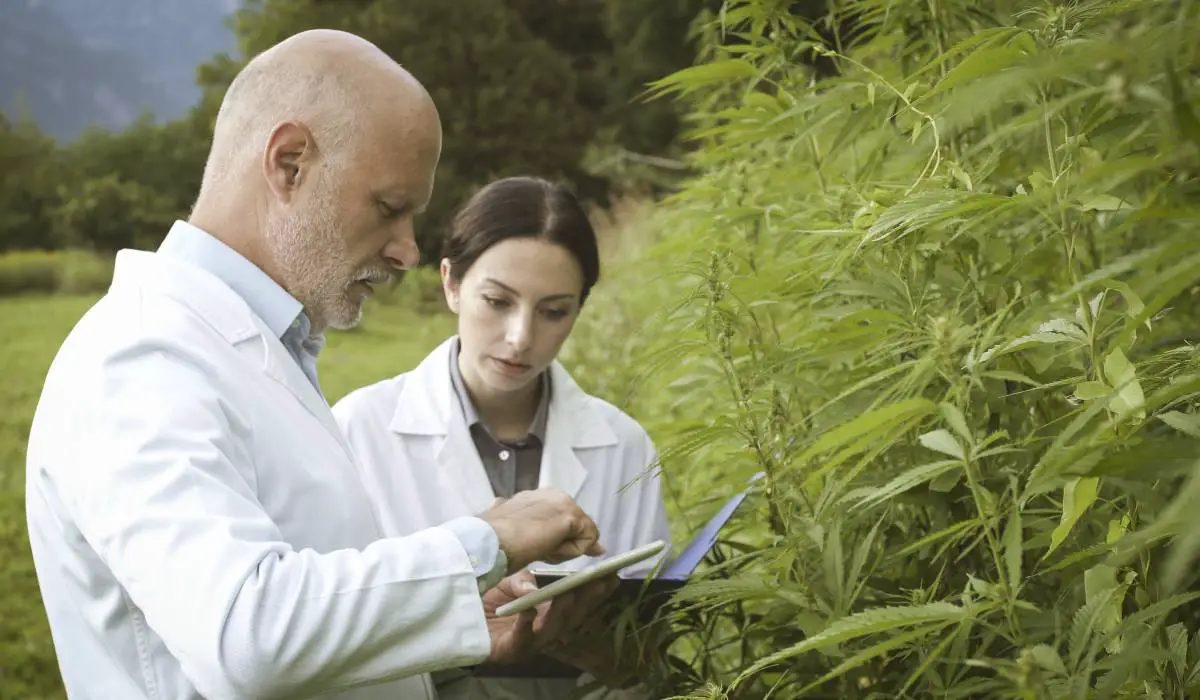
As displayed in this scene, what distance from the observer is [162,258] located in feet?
5.39

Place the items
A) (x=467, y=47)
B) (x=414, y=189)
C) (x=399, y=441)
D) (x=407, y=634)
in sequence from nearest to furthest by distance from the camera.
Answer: (x=407, y=634)
(x=414, y=189)
(x=399, y=441)
(x=467, y=47)

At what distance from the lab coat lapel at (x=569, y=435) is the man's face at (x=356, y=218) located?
2.73 ft

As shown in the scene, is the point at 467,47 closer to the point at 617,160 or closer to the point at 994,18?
the point at 617,160

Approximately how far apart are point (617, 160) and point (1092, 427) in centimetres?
943

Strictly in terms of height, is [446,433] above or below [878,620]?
below

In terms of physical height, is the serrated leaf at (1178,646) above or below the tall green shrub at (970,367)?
below

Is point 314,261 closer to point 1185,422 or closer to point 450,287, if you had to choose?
point 450,287

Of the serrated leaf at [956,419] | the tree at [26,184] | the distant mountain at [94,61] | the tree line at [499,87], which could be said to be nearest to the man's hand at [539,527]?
the serrated leaf at [956,419]

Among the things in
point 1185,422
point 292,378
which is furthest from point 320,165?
point 1185,422

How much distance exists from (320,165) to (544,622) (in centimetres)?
83

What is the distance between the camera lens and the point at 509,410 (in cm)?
264

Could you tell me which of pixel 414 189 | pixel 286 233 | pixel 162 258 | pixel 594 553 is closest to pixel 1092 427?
pixel 594 553

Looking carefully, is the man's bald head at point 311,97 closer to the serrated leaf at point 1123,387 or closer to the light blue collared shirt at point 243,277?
the light blue collared shirt at point 243,277

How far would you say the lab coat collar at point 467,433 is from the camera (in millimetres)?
2465
